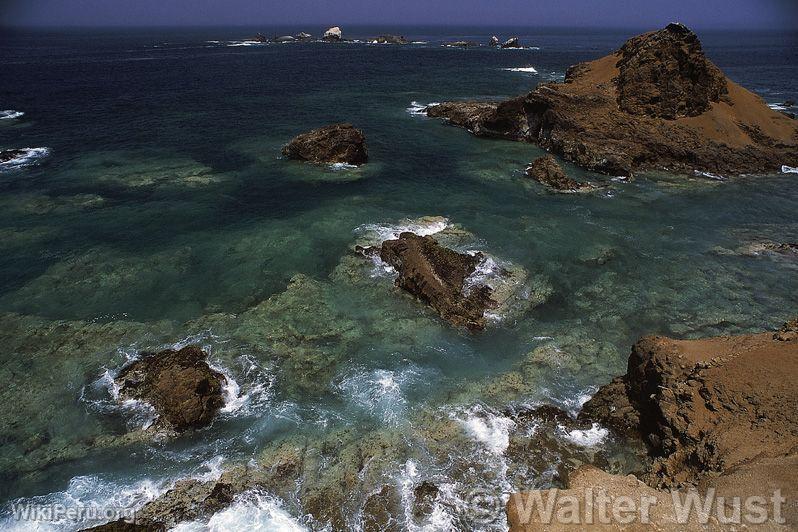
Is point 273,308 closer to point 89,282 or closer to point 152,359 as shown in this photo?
point 152,359

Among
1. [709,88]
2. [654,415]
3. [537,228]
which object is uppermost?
[709,88]

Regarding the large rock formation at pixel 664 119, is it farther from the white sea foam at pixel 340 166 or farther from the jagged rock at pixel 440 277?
the jagged rock at pixel 440 277

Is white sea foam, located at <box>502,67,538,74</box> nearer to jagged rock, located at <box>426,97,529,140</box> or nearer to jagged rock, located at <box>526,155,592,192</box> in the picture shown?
jagged rock, located at <box>426,97,529,140</box>

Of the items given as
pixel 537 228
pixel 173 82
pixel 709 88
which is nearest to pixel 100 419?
pixel 537 228

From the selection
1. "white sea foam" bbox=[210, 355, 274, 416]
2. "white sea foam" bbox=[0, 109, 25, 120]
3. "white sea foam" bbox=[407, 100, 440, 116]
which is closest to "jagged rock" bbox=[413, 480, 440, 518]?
"white sea foam" bbox=[210, 355, 274, 416]

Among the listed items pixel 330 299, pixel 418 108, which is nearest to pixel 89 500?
pixel 330 299

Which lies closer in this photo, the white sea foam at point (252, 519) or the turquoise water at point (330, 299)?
the white sea foam at point (252, 519)

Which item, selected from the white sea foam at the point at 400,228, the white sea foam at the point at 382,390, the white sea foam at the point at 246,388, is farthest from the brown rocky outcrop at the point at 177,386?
the white sea foam at the point at 400,228
